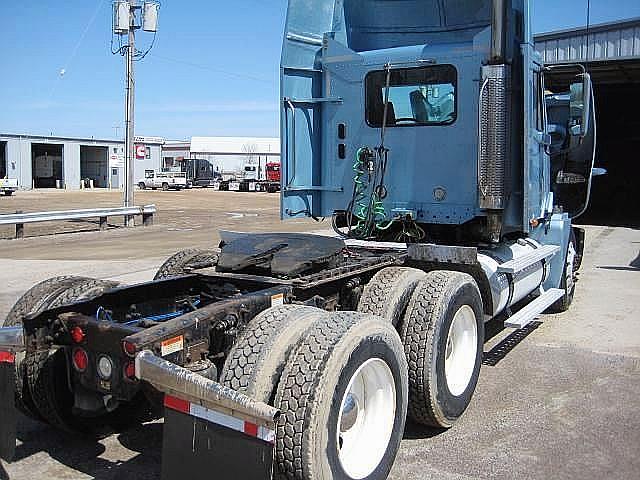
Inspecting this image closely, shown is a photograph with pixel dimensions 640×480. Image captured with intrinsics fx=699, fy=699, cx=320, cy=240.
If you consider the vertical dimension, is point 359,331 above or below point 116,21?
below

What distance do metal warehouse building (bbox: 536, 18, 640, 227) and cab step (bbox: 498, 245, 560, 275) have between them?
11586 mm

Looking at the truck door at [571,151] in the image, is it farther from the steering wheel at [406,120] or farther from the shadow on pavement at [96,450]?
the shadow on pavement at [96,450]

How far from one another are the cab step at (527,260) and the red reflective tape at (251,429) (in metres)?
3.68

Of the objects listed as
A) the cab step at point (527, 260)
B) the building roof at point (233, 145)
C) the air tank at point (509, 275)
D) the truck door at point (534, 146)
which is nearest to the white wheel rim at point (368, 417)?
the air tank at point (509, 275)

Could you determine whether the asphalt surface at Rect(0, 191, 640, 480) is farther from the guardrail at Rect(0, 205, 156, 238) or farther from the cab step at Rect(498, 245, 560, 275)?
the guardrail at Rect(0, 205, 156, 238)

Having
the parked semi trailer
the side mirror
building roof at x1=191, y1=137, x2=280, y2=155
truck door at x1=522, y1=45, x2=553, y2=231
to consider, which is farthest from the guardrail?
building roof at x1=191, y1=137, x2=280, y2=155

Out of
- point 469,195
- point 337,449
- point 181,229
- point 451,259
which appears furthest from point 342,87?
point 181,229

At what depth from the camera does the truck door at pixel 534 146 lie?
6395 mm

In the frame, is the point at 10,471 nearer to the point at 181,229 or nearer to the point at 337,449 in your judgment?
the point at 337,449

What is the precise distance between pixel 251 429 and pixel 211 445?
0.23 meters

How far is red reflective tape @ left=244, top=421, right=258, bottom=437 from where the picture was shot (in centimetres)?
317

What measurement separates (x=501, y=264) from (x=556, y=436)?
1.96 metres

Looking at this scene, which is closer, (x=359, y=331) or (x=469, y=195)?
(x=359, y=331)

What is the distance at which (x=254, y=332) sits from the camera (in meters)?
3.79
